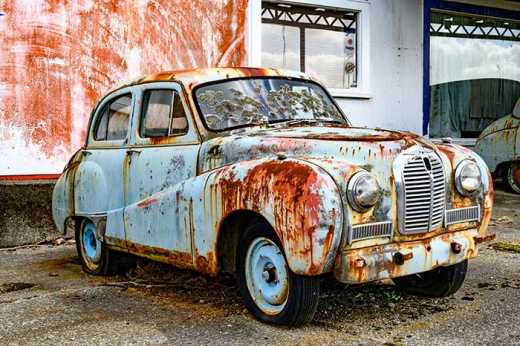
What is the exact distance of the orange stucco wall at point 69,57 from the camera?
25.3ft

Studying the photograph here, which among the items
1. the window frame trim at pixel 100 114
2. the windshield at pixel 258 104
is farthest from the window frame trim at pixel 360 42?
the windshield at pixel 258 104

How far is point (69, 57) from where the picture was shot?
8.09 metres

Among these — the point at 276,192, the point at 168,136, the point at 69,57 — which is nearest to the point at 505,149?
the point at 69,57

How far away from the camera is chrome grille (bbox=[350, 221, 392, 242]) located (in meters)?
3.85

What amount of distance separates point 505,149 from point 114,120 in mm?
7238

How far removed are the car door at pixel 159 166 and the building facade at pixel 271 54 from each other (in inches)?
112

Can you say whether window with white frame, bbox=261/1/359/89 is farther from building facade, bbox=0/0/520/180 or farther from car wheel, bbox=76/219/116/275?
car wheel, bbox=76/219/116/275

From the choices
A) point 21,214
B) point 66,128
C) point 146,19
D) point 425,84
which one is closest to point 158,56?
point 146,19

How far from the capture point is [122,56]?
8453 millimetres

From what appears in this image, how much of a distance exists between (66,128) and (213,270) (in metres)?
4.27

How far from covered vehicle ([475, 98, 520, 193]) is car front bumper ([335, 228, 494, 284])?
691cm

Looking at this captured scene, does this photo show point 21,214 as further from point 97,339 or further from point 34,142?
point 97,339

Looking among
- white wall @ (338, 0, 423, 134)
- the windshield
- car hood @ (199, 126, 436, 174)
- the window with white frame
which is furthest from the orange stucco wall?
car hood @ (199, 126, 436, 174)

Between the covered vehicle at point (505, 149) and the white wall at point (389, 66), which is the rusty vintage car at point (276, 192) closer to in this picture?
the white wall at point (389, 66)
